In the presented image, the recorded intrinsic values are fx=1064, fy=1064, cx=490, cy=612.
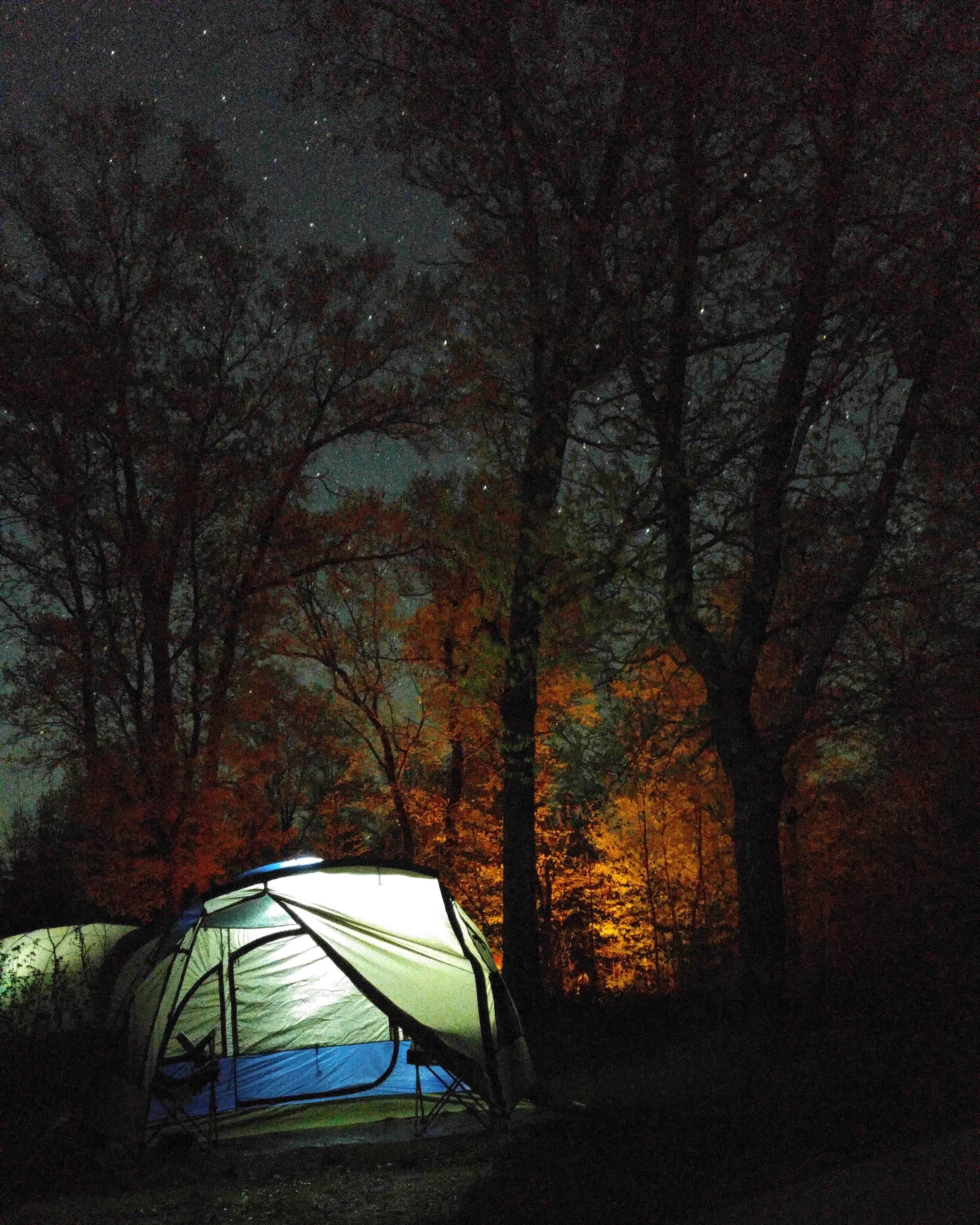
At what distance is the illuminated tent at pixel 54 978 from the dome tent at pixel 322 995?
113 cm

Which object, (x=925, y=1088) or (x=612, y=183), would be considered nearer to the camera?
(x=925, y=1088)

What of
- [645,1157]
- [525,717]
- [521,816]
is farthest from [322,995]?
[645,1157]

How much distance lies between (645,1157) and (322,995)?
4054 mm

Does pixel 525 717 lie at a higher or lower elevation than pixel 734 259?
lower

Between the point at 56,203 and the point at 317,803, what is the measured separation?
65.0 ft

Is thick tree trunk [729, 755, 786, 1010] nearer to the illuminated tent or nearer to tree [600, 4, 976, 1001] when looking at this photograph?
tree [600, 4, 976, 1001]

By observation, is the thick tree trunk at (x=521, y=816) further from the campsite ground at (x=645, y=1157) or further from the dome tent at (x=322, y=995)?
the campsite ground at (x=645, y=1157)

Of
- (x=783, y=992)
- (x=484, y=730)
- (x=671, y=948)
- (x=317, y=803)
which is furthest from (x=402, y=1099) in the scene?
(x=317, y=803)

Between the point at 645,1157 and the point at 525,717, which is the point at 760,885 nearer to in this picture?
the point at 645,1157

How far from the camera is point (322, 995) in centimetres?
935

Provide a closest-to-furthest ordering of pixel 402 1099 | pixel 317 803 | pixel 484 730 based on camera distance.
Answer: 1. pixel 402 1099
2. pixel 484 730
3. pixel 317 803

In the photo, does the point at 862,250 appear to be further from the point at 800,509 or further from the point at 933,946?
the point at 933,946

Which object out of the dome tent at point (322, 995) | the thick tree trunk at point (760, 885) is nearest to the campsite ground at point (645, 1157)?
the thick tree trunk at point (760, 885)

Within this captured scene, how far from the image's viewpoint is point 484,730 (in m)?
24.1
